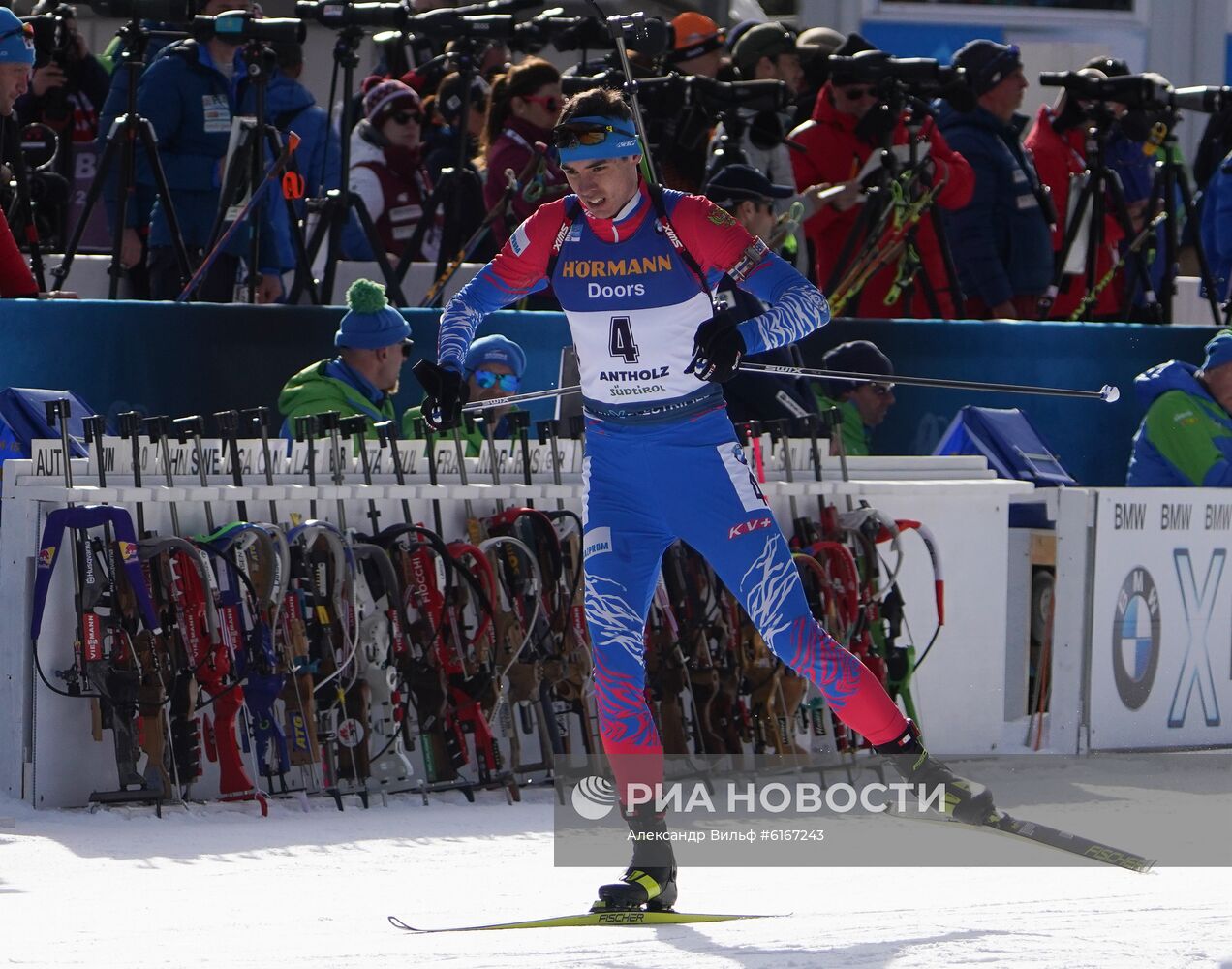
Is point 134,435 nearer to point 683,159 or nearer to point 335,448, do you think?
point 335,448

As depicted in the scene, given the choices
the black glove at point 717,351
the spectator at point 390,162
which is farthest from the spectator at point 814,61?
Answer: the black glove at point 717,351

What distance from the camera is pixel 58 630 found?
6922 millimetres

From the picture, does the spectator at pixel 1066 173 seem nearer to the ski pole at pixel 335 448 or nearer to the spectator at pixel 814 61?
the spectator at pixel 814 61

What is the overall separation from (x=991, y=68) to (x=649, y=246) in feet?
16.4

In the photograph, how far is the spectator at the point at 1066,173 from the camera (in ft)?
36.2

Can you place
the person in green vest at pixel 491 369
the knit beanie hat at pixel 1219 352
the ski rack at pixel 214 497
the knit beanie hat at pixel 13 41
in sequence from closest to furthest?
the ski rack at pixel 214 497 → the knit beanie hat at pixel 13 41 → the person in green vest at pixel 491 369 → the knit beanie hat at pixel 1219 352

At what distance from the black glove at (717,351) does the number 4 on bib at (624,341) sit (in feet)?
1.06

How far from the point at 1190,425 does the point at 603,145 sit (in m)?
4.16

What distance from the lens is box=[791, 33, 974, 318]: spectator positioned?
393 inches

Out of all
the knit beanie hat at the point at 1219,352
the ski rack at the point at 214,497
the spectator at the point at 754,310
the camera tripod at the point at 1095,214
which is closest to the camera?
the ski rack at the point at 214,497

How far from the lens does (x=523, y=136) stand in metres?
9.61

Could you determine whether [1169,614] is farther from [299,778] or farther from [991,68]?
[299,778]

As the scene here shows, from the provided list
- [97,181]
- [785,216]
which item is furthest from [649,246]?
[97,181]

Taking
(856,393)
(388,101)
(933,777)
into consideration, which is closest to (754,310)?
(856,393)
